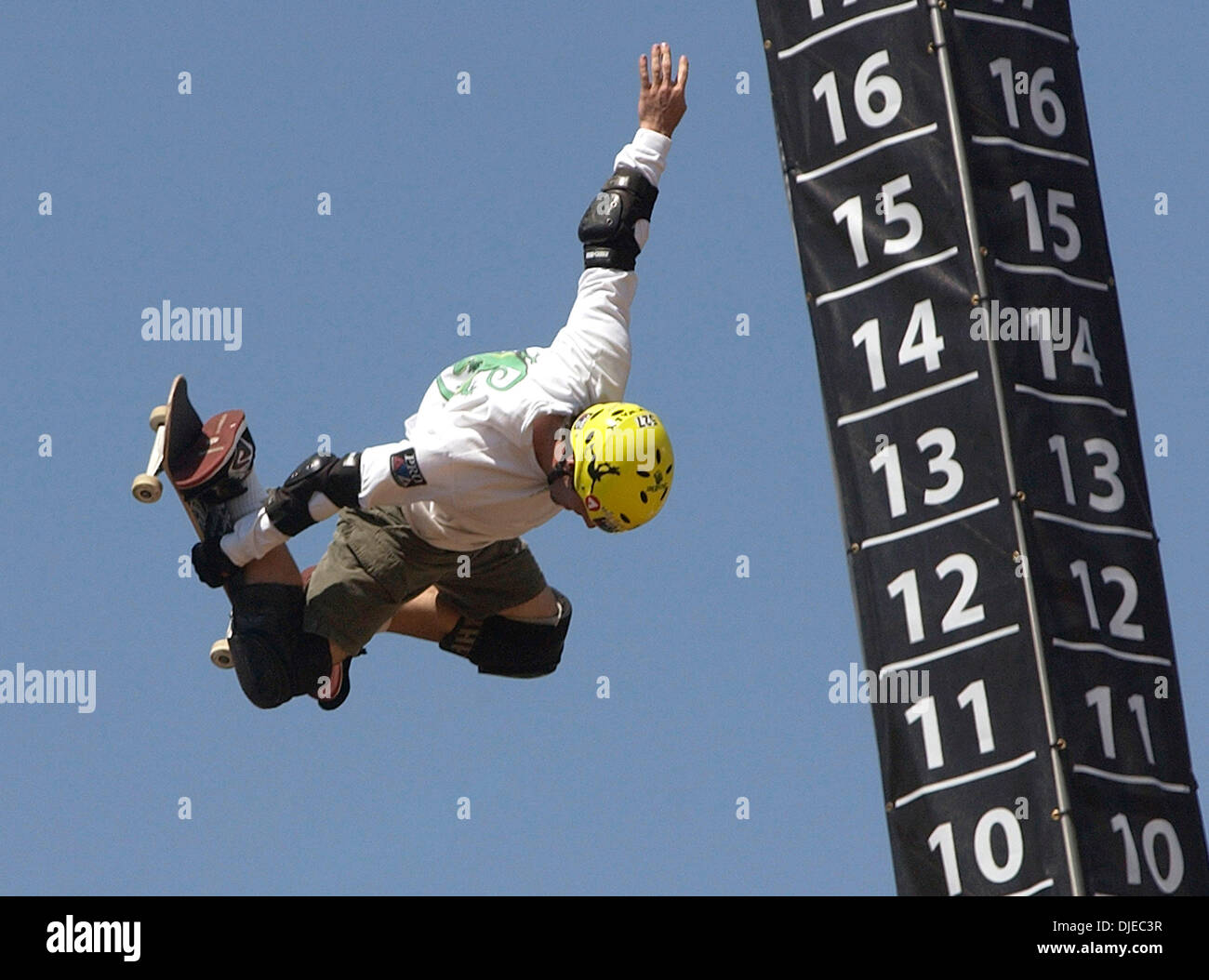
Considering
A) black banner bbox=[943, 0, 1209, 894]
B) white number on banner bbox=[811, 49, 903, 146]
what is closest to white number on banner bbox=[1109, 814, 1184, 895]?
black banner bbox=[943, 0, 1209, 894]

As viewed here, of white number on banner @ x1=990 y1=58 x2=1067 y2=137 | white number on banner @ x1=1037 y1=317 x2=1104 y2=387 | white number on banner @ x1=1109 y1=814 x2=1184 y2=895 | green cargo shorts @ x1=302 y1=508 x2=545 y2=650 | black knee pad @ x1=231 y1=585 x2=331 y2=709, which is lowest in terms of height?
white number on banner @ x1=1109 y1=814 x2=1184 y2=895

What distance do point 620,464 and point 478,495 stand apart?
93 centimetres

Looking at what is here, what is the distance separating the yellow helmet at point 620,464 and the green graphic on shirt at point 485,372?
0.50 meters

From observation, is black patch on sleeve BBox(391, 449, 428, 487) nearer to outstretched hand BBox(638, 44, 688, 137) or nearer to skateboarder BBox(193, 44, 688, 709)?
skateboarder BBox(193, 44, 688, 709)

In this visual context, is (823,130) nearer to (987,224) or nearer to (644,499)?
(987,224)

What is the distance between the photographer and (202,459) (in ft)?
52.1

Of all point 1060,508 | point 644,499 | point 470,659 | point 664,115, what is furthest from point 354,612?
point 1060,508

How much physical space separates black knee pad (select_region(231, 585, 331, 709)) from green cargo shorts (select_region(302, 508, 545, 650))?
0.13 m

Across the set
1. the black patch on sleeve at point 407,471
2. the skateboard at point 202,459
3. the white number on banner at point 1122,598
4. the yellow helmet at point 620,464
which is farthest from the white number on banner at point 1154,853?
the skateboard at point 202,459

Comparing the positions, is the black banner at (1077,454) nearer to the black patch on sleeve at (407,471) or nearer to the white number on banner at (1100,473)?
the white number on banner at (1100,473)

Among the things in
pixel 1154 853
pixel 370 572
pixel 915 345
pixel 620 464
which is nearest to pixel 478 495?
pixel 620 464

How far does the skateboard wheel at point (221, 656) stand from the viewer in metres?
16.0

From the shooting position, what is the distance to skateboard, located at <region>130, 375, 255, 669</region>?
623 inches
